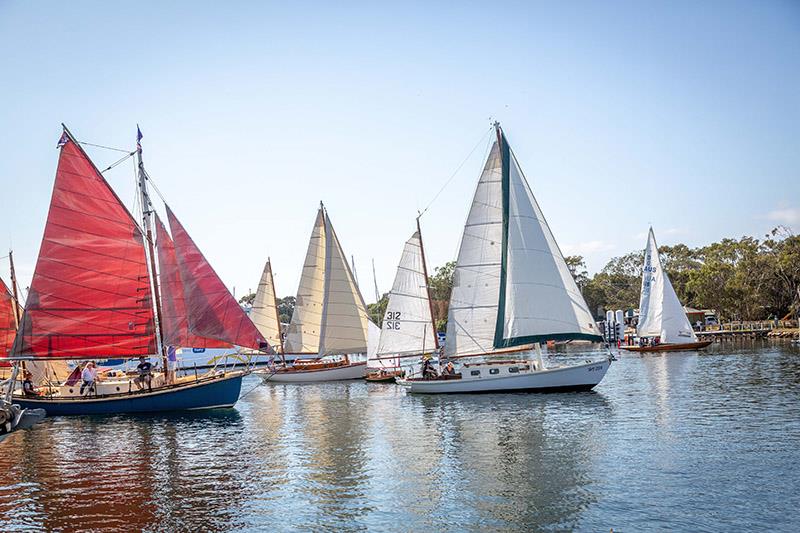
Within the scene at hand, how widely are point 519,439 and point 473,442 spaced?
1861 mm

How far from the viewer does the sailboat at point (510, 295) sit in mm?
41531

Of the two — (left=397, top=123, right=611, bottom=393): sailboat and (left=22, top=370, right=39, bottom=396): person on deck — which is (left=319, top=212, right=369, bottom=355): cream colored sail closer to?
(left=397, top=123, right=611, bottom=393): sailboat

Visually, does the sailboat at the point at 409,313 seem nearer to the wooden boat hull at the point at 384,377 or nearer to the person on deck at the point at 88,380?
the wooden boat hull at the point at 384,377

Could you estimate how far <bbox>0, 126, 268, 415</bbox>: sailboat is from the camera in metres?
36.2

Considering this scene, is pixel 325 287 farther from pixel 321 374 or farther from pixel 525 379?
pixel 525 379

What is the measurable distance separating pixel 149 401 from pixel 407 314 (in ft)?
61.2

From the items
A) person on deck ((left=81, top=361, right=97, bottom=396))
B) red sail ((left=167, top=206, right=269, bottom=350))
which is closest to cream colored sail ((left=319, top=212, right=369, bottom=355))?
red sail ((left=167, top=206, right=269, bottom=350))

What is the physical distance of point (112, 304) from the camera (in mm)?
37875

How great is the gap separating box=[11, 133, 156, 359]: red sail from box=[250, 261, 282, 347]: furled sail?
2723 cm

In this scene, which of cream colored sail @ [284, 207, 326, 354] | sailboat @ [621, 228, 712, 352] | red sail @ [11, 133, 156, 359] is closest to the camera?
red sail @ [11, 133, 156, 359]

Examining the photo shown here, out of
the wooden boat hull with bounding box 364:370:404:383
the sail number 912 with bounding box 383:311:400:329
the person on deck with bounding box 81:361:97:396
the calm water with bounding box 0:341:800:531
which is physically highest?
the sail number 912 with bounding box 383:311:400:329

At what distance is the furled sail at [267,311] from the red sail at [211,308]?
26099mm

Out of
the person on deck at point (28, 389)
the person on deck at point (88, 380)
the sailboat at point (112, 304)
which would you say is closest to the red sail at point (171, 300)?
the sailboat at point (112, 304)

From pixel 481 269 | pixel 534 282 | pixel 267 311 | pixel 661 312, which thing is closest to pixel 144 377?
pixel 481 269
